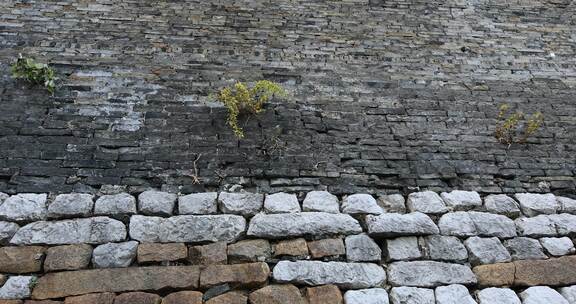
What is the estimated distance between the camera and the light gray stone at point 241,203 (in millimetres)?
3562

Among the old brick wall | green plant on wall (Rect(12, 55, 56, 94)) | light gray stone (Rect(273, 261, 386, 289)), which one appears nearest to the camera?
light gray stone (Rect(273, 261, 386, 289))

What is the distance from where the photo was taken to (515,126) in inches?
180

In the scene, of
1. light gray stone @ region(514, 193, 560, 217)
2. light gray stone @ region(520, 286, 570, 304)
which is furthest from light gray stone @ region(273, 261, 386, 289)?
light gray stone @ region(514, 193, 560, 217)

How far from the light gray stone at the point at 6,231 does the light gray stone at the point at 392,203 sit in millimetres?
2607

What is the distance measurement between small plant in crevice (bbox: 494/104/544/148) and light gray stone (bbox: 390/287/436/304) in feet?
5.93

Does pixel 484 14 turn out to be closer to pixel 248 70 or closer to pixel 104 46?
pixel 248 70

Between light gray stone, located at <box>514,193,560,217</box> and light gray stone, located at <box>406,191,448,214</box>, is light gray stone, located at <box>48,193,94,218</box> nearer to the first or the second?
light gray stone, located at <box>406,191,448,214</box>

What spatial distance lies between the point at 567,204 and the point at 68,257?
3779 mm

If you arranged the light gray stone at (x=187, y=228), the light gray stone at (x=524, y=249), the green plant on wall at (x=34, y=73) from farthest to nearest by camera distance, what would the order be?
the green plant on wall at (x=34, y=73) < the light gray stone at (x=524, y=249) < the light gray stone at (x=187, y=228)

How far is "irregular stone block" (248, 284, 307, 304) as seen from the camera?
10.4 ft

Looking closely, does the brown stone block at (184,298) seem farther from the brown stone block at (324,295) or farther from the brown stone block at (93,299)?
the brown stone block at (324,295)

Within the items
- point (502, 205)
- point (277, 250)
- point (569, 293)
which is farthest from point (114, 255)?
point (569, 293)

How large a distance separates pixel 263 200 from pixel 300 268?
601mm

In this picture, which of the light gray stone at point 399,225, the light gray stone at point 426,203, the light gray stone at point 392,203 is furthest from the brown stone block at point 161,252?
the light gray stone at point 426,203
